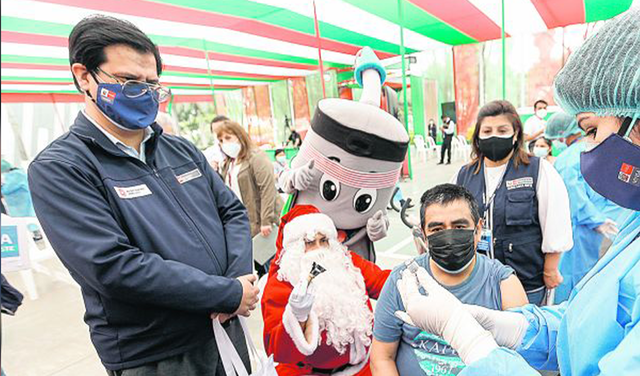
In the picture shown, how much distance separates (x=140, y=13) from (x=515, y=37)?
5193 millimetres

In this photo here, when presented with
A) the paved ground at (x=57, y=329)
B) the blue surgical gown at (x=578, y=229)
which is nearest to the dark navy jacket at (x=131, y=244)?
the paved ground at (x=57, y=329)

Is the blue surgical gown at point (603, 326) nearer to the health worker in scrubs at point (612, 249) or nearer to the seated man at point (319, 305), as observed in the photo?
the health worker in scrubs at point (612, 249)

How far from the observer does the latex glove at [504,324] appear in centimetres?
105

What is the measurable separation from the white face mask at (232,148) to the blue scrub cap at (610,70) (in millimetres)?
2567

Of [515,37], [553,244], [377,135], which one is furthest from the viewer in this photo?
[515,37]

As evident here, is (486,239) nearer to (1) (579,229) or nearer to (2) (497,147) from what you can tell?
(2) (497,147)

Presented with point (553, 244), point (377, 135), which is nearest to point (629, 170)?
point (377, 135)

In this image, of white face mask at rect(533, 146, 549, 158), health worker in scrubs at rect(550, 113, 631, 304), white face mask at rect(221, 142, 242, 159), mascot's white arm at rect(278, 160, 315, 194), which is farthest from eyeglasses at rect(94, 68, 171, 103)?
white face mask at rect(533, 146, 549, 158)

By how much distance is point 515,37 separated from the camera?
5.53m

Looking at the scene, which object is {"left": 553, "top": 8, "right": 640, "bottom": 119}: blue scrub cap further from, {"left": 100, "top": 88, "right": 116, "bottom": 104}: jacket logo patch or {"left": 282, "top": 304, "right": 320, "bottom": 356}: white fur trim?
{"left": 100, "top": 88, "right": 116, "bottom": 104}: jacket logo patch

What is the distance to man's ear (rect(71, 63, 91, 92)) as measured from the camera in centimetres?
113

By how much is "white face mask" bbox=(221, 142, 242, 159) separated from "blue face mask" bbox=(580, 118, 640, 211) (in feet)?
8.54

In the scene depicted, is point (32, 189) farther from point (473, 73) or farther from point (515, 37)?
point (515, 37)

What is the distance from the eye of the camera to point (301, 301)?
1291 mm
